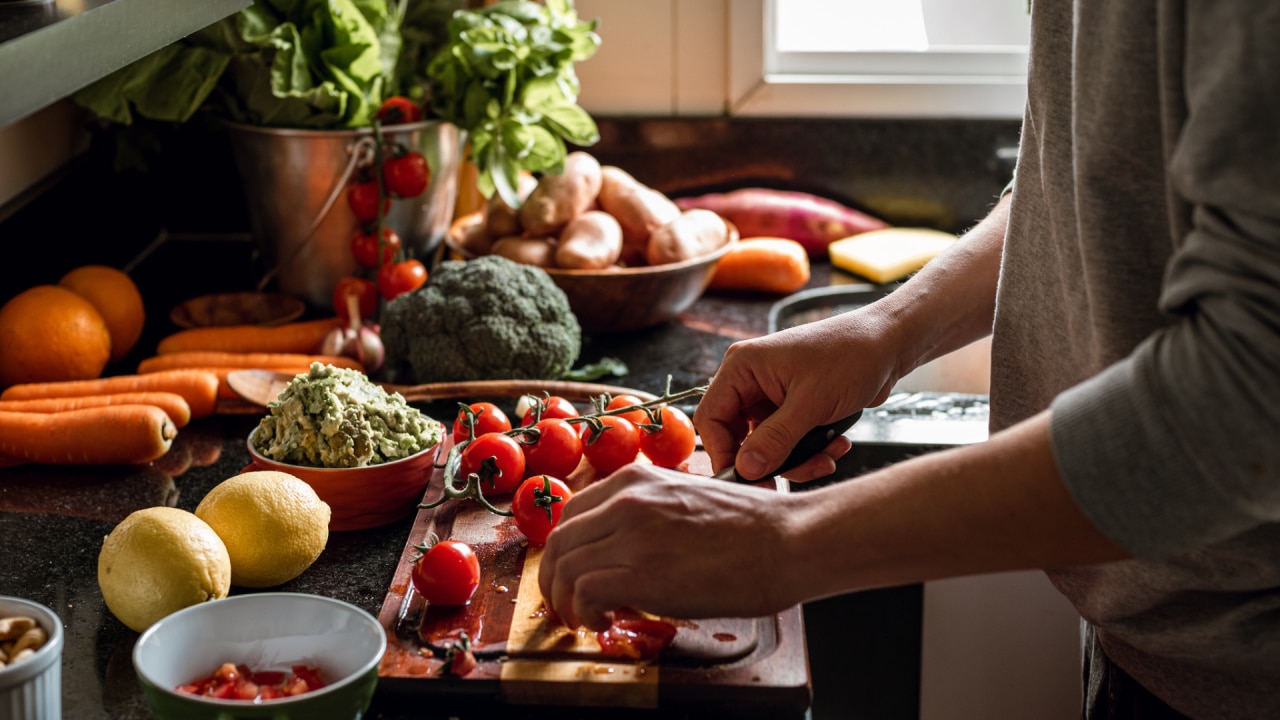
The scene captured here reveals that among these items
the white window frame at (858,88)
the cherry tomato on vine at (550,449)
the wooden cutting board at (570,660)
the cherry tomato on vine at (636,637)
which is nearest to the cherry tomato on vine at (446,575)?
the wooden cutting board at (570,660)

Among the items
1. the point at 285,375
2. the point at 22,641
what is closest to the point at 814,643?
the point at 285,375

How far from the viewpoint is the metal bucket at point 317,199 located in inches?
66.8

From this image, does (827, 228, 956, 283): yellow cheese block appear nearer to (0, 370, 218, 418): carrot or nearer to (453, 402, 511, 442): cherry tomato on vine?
(453, 402, 511, 442): cherry tomato on vine

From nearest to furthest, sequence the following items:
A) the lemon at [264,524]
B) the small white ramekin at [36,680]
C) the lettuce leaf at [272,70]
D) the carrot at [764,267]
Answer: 1. the small white ramekin at [36,680]
2. the lemon at [264,524]
3. the lettuce leaf at [272,70]
4. the carrot at [764,267]

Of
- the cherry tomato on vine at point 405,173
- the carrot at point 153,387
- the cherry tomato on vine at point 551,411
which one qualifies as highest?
the cherry tomato on vine at point 405,173

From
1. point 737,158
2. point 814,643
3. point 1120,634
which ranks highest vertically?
point 737,158

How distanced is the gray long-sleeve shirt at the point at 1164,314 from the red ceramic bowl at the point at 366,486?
0.60 metres

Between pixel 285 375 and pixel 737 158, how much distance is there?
3.21ft

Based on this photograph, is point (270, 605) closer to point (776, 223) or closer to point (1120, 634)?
point (1120, 634)

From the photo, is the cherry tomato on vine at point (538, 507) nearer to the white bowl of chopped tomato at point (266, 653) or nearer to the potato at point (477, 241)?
the white bowl of chopped tomato at point (266, 653)

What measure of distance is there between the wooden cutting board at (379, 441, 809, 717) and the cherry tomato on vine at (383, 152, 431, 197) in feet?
2.59

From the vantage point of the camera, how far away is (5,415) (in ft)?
4.43

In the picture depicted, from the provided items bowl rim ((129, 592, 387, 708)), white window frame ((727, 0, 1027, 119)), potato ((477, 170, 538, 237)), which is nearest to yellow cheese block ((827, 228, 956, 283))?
white window frame ((727, 0, 1027, 119))

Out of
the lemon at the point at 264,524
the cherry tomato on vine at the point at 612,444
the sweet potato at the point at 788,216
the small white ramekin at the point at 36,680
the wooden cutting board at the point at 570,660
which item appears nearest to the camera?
the small white ramekin at the point at 36,680
